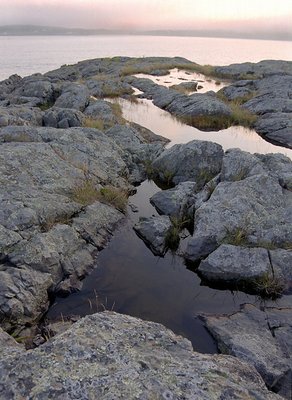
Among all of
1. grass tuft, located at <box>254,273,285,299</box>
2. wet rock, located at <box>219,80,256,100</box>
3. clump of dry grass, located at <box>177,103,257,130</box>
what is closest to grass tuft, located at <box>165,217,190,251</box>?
grass tuft, located at <box>254,273,285,299</box>

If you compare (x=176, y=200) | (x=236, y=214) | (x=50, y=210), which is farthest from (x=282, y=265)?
(x=50, y=210)

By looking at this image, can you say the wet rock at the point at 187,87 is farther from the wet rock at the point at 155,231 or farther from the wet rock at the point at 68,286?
the wet rock at the point at 68,286

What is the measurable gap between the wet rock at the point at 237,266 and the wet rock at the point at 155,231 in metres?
1.97

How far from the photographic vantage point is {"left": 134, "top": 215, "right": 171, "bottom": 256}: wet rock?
1371 centimetres

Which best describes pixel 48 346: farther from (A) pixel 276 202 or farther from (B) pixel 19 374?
(A) pixel 276 202

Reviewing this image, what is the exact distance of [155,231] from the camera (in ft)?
46.4

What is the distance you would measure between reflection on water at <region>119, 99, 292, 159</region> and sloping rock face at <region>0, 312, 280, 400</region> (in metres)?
21.3

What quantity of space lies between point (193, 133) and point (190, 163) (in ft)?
36.0

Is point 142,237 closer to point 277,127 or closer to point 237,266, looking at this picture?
point 237,266

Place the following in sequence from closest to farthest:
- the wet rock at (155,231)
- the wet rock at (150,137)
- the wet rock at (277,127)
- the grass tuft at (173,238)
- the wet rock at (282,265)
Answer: the wet rock at (282,265), the wet rock at (155,231), the grass tuft at (173,238), the wet rock at (150,137), the wet rock at (277,127)

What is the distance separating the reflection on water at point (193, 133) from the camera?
26747 mm

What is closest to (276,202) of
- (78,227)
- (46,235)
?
(78,227)

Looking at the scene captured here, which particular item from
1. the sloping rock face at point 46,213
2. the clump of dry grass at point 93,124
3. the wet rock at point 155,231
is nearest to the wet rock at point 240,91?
the clump of dry grass at point 93,124

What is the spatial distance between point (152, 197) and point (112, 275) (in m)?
6.34
